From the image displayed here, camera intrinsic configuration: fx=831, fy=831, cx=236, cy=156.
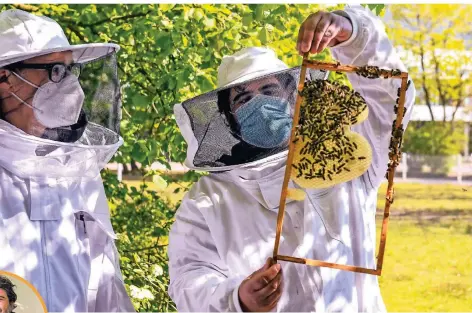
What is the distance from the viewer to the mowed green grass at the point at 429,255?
31.6 ft

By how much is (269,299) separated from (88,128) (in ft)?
2.46

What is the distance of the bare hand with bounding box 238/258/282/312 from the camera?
1.61 m

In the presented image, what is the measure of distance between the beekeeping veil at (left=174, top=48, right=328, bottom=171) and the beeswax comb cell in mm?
175

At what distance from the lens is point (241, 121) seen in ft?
6.47

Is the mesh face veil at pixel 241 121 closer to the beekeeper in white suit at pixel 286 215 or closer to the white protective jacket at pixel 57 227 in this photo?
the beekeeper in white suit at pixel 286 215

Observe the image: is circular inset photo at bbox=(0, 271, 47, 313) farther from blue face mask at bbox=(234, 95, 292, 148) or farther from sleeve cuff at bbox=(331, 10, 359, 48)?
sleeve cuff at bbox=(331, 10, 359, 48)

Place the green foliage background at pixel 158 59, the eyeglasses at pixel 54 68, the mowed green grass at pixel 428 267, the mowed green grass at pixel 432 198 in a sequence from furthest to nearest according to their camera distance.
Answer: the mowed green grass at pixel 432 198 < the mowed green grass at pixel 428 267 < the green foliage background at pixel 158 59 < the eyeglasses at pixel 54 68

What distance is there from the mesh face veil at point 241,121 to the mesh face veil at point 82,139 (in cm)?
20

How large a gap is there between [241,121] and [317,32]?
1.14ft

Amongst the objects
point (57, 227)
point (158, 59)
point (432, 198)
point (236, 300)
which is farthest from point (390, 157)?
point (432, 198)

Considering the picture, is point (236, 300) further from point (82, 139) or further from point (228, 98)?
point (82, 139)

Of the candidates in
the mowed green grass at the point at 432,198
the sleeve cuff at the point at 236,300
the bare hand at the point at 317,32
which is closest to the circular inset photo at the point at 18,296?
the sleeve cuff at the point at 236,300

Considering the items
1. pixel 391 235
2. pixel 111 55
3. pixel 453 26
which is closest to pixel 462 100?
pixel 453 26

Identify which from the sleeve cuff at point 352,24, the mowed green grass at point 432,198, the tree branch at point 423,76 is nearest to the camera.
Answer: the sleeve cuff at point 352,24
